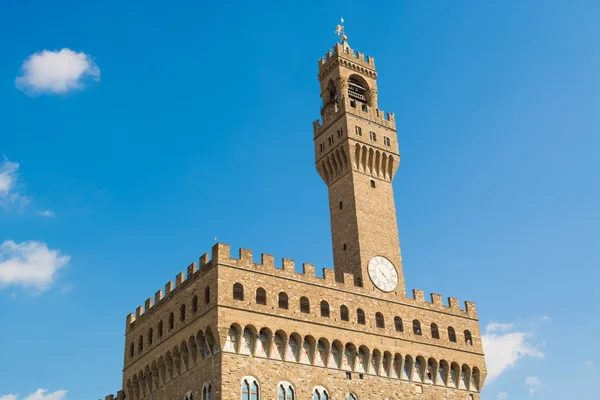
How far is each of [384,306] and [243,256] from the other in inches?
463

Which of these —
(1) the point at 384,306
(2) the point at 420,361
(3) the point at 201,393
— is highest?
(1) the point at 384,306

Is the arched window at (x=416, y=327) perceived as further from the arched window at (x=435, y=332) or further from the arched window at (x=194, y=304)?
the arched window at (x=194, y=304)

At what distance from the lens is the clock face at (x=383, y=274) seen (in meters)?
55.1

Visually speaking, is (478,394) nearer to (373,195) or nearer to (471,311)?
(471,311)

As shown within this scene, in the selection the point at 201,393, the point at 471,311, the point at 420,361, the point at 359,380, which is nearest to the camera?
the point at 201,393

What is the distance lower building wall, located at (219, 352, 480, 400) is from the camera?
45031 mm

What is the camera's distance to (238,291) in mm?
47375

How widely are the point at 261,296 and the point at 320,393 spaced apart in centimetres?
730

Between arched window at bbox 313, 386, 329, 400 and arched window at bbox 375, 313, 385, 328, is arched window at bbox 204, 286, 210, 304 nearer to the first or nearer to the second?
arched window at bbox 313, 386, 329, 400

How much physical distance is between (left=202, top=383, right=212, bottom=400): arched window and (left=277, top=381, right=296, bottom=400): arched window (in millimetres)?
4237

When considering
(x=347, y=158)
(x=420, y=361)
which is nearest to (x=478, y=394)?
(x=420, y=361)

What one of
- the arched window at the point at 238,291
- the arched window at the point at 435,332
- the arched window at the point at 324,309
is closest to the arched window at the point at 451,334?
the arched window at the point at 435,332

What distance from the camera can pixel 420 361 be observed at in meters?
53.8

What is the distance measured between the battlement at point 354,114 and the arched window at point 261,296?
19.5 meters
